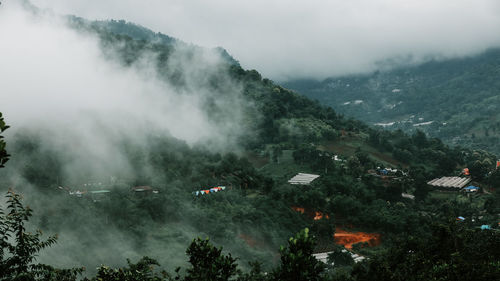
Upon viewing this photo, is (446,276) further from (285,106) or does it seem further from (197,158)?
(285,106)

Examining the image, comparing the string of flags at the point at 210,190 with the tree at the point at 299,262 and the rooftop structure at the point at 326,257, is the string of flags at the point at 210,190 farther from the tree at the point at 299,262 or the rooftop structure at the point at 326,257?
the tree at the point at 299,262

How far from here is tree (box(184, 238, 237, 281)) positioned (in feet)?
48.4

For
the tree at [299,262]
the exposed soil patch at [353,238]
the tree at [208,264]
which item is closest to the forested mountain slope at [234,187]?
the tree at [299,262]

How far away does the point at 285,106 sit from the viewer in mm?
94125

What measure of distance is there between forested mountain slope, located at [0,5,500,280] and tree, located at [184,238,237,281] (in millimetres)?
1842

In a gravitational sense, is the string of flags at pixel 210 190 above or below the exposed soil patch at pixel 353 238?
above

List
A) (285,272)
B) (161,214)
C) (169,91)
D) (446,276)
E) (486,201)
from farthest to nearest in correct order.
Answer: (169,91)
(486,201)
(161,214)
(446,276)
(285,272)

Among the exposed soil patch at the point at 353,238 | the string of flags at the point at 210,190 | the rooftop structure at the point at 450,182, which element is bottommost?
the exposed soil patch at the point at 353,238

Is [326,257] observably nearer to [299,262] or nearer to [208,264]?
[208,264]

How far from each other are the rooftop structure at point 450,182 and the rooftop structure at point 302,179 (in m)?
22.3

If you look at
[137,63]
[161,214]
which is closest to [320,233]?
[161,214]

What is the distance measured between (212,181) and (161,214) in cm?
1313

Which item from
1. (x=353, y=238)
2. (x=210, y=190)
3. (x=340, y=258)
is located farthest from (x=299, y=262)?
(x=210, y=190)

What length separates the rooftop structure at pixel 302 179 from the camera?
62406 millimetres
